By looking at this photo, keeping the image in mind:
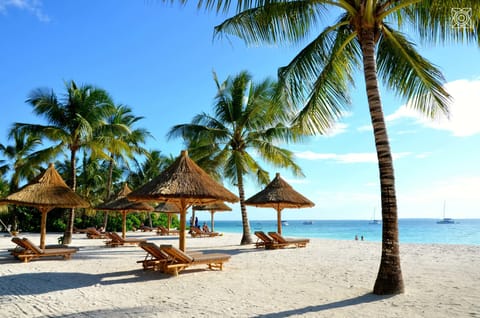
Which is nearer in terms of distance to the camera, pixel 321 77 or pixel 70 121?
pixel 321 77

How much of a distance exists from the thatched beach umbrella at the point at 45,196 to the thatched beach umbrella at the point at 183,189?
3.69m

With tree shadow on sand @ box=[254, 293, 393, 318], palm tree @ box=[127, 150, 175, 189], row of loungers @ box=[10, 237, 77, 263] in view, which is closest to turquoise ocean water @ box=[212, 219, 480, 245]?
palm tree @ box=[127, 150, 175, 189]

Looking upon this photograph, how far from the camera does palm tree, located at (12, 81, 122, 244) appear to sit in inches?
613

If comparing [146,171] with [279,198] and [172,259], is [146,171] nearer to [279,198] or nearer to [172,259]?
[279,198]

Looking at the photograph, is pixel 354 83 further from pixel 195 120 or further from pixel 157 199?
pixel 195 120

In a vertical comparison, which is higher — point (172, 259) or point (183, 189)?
point (183, 189)

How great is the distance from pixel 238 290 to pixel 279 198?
26.9 feet

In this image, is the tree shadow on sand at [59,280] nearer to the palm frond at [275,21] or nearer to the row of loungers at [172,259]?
the row of loungers at [172,259]

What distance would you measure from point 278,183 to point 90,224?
16.9m

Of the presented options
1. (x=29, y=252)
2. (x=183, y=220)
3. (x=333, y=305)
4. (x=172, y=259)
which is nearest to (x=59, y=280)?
(x=172, y=259)

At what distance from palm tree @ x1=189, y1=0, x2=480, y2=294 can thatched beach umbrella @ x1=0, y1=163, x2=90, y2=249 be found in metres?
7.55

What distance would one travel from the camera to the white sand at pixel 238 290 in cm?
523

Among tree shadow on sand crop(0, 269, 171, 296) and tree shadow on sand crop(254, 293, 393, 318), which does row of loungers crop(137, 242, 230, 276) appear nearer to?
tree shadow on sand crop(0, 269, 171, 296)

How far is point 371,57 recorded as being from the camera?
6.39m
